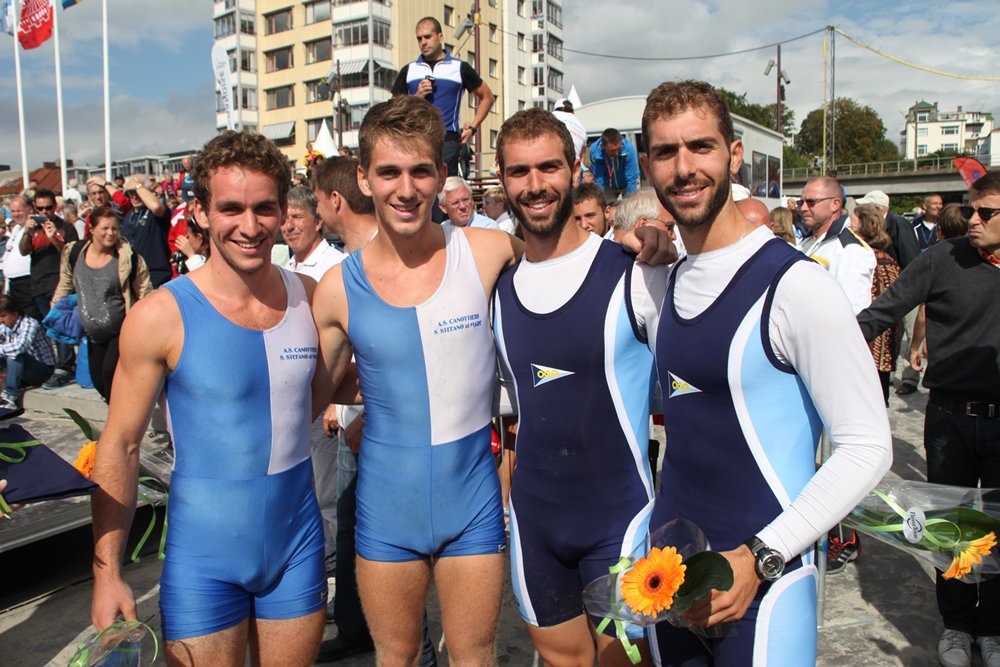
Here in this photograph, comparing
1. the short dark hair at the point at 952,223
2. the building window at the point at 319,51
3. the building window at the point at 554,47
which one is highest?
the building window at the point at 554,47

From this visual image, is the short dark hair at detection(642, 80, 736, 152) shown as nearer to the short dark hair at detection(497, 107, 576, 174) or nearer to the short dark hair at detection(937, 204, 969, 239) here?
the short dark hair at detection(497, 107, 576, 174)

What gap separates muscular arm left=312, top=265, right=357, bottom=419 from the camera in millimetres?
2656

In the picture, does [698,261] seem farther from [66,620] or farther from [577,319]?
[66,620]

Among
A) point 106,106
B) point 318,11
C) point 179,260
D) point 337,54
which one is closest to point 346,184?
point 179,260

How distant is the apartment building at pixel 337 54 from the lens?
47.5 m

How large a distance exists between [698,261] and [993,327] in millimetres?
2406

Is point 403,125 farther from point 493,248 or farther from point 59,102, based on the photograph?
point 59,102

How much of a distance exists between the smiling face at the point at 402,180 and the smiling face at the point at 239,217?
412 mm

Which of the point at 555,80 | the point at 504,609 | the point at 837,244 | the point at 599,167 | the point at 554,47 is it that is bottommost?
the point at 504,609

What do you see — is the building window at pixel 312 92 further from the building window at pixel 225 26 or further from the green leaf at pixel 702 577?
the green leaf at pixel 702 577

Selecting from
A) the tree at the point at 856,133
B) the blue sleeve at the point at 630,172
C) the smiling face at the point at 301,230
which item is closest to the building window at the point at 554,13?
the tree at the point at 856,133

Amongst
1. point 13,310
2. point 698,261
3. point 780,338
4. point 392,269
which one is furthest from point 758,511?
point 13,310

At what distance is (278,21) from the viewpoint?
52.5 meters

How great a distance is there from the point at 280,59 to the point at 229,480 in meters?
56.4
